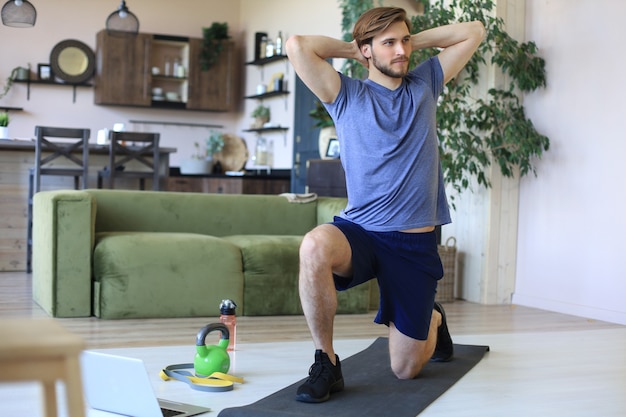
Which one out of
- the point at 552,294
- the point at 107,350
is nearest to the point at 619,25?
the point at 552,294

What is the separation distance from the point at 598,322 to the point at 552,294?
52 centimetres

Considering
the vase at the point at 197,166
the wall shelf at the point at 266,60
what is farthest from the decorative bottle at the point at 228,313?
the vase at the point at 197,166

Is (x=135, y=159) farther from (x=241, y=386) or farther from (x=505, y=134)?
(x=241, y=386)

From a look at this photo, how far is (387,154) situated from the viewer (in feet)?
9.27

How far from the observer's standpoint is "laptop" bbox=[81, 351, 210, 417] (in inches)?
96.9

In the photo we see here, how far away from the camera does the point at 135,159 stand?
23.1 ft

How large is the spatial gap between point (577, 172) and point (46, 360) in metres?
4.54

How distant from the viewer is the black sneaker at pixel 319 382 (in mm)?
2658

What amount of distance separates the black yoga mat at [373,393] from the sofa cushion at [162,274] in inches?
50.2

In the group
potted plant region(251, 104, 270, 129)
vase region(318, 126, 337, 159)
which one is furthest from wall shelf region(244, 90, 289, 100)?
vase region(318, 126, 337, 159)

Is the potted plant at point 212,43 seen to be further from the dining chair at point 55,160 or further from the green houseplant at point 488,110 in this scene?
the green houseplant at point 488,110

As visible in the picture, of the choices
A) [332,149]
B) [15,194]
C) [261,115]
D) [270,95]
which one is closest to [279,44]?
[270,95]

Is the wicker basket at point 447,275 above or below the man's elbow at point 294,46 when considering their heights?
below

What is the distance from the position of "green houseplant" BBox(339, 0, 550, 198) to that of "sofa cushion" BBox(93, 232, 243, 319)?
169cm
